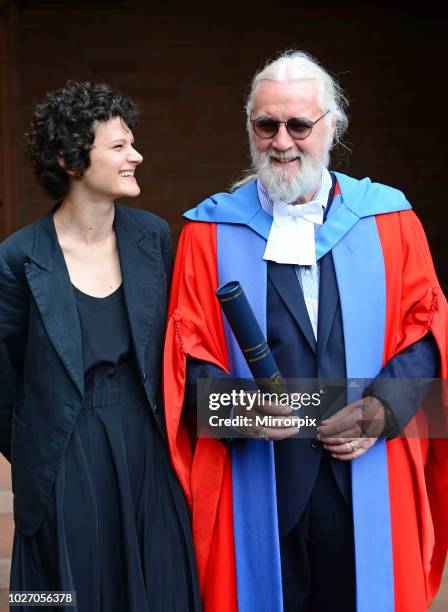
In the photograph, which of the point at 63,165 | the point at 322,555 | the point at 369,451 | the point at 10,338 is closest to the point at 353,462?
the point at 369,451

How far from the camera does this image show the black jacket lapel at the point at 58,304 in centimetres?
309

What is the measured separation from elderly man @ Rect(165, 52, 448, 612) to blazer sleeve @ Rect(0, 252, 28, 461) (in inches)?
17.0

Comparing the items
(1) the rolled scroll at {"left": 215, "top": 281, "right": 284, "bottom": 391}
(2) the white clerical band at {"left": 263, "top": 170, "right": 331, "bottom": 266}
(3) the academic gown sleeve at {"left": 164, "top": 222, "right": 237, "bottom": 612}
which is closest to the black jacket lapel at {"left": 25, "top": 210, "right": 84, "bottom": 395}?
(3) the academic gown sleeve at {"left": 164, "top": 222, "right": 237, "bottom": 612}

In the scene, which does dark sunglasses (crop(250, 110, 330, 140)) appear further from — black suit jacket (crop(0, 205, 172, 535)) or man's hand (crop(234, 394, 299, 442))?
man's hand (crop(234, 394, 299, 442))

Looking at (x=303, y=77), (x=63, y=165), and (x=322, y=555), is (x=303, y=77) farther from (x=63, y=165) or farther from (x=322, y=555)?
(x=322, y=555)

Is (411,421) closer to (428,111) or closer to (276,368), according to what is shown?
(276,368)

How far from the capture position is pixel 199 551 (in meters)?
3.33

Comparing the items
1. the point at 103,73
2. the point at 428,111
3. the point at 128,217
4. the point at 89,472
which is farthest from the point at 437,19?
the point at 89,472

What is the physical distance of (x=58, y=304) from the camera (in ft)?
10.2

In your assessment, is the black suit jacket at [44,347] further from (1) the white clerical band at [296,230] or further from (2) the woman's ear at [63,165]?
(1) the white clerical band at [296,230]

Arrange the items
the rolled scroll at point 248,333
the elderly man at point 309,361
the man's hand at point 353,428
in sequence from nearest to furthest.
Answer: the rolled scroll at point 248,333 < the man's hand at point 353,428 < the elderly man at point 309,361

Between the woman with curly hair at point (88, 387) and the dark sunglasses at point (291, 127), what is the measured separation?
386mm

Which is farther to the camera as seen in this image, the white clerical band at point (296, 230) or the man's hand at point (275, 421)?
the white clerical band at point (296, 230)

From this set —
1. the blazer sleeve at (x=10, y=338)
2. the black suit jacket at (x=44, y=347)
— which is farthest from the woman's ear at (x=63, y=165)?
the blazer sleeve at (x=10, y=338)
